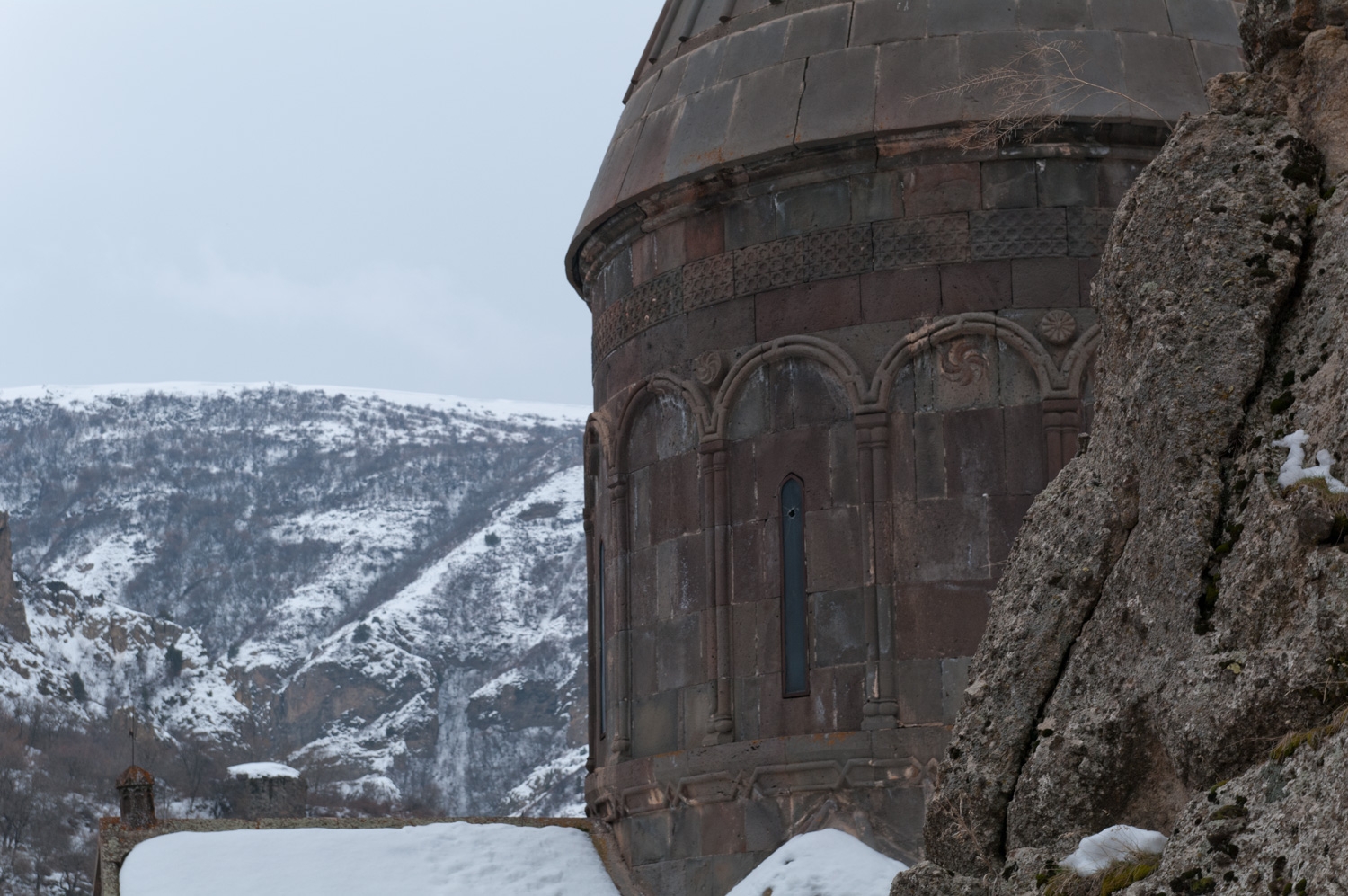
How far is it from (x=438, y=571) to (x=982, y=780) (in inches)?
5685

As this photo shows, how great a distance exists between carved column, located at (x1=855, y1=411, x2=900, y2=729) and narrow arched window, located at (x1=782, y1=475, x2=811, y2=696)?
16.9 inches

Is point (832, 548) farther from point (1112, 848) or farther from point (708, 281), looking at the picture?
point (1112, 848)

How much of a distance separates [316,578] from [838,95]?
142 m

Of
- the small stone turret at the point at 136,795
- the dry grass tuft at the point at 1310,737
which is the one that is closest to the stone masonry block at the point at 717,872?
the small stone turret at the point at 136,795

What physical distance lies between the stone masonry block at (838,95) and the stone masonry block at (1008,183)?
809 mm

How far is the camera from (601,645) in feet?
47.2

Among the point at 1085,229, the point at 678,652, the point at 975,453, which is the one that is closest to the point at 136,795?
the point at 678,652

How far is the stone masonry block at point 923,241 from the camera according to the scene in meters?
12.4

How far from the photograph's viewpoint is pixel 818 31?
43.0ft

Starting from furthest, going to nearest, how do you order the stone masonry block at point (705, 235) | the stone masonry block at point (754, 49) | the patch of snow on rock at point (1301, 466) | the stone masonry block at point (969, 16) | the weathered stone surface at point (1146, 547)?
the stone masonry block at point (754, 49), the stone masonry block at point (705, 235), the stone masonry block at point (969, 16), the weathered stone surface at point (1146, 547), the patch of snow on rock at point (1301, 466)

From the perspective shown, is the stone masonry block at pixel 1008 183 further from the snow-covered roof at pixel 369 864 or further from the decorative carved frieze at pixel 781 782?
the snow-covered roof at pixel 369 864

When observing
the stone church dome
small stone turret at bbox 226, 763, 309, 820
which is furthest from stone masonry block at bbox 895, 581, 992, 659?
small stone turret at bbox 226, 763, 309, 820

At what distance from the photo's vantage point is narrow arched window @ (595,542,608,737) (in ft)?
46.6

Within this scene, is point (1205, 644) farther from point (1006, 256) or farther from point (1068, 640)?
point (1006, 256)
